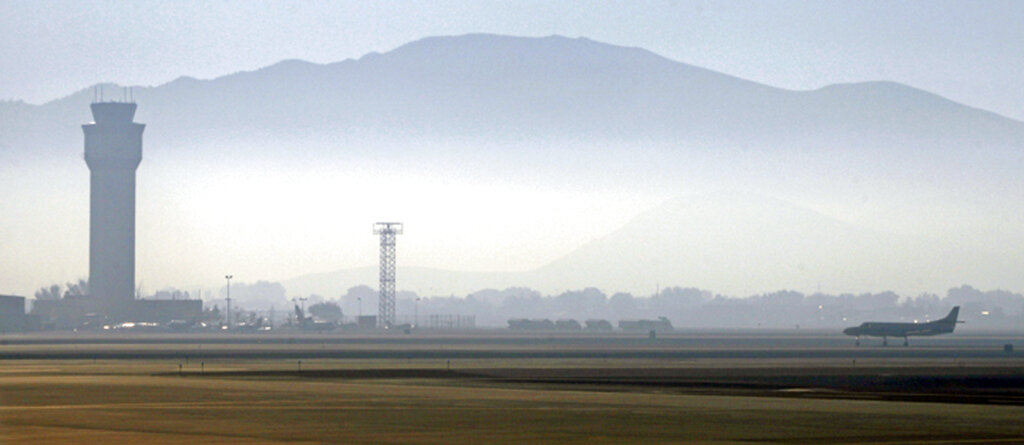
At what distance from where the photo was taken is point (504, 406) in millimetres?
51250

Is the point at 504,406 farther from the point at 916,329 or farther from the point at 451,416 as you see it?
the point at 916,329

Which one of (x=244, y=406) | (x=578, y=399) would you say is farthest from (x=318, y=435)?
(x=578, y=399)

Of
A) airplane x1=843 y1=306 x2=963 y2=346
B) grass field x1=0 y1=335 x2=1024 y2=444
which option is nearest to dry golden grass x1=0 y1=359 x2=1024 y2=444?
grass field x1=0 y1=335 x2=1024 y2=444

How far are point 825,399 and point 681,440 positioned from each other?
19860 millimetres

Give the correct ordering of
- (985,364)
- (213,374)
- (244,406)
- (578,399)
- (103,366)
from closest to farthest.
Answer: (244,406) → (578,399) → (213,374) → (103,366) → (985,364)

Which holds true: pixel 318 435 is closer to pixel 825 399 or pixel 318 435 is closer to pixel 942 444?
pixel 942 444

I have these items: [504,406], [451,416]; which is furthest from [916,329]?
[451,416]

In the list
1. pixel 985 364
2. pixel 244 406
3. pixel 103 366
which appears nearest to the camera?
pixel 244 406

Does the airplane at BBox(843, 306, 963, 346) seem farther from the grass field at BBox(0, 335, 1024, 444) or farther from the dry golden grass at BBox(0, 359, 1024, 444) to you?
the dry golden grass at BBox(0, 359, 1024, 444)

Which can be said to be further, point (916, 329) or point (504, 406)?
point (916, 329)

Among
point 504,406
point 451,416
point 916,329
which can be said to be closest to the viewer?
point 451,416

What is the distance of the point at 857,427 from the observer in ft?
137

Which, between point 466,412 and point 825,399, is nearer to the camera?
point 466,412

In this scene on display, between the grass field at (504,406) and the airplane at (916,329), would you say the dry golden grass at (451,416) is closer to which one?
the grass field at (504,406)
